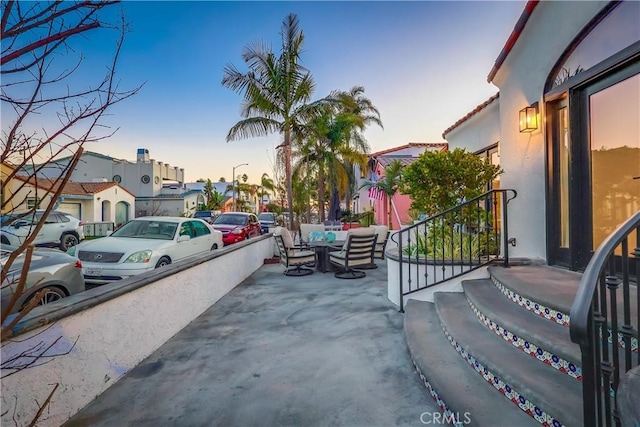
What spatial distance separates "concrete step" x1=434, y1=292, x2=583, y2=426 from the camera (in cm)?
199

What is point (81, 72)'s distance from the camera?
1.71 m

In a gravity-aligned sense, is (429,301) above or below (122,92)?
below

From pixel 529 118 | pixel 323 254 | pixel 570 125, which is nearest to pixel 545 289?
pixel 570 125

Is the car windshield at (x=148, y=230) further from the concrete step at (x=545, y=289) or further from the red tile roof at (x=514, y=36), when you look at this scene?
the red tile roof at (x=514, y=36)

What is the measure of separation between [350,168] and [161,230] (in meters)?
15.2

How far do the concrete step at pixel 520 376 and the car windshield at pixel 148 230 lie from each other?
6330 millimetres

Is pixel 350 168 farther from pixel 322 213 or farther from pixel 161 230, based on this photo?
pixel 161 230

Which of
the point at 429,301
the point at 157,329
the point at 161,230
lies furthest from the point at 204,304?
the point at 429,301

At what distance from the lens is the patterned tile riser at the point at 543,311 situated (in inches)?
92.2

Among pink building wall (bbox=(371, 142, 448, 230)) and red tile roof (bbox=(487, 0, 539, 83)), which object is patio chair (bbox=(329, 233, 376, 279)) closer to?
red tile roof (bbox=(487, 0, 539, 83))

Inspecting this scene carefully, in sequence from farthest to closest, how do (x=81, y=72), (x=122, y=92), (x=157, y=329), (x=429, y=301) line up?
(x=429, y=301) < (x=157, y=329) < (x=81, y=72) < (x=122, y=92)

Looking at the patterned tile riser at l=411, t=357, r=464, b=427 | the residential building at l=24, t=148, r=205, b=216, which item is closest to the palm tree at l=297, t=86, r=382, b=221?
the patterned tile riser at l=411, t=357, r=464, b=427

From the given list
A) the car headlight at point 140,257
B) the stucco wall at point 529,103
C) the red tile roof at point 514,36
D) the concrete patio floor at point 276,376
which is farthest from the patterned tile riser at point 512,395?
the car headlight at point 140,257

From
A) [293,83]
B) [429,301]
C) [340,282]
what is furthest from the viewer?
[293,83]
